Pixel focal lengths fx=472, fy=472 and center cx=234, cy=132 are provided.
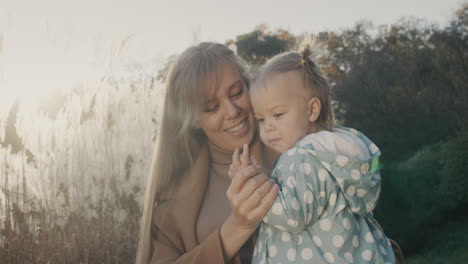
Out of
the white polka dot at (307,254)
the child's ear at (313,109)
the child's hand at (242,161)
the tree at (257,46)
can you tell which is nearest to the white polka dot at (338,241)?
the white polka dot at (307,254)

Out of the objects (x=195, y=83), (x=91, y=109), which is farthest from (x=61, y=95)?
(x=195, y=83)

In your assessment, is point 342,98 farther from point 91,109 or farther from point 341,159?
point 341,159

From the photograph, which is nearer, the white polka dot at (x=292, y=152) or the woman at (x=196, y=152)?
the white polka dot at (x=292, y=152)

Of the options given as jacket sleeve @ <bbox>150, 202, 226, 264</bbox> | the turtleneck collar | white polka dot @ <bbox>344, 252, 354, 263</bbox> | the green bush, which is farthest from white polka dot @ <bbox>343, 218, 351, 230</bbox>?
the green bush

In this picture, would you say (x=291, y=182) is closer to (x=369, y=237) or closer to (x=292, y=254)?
(x=292, y=254)

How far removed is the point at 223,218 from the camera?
7.85 feet

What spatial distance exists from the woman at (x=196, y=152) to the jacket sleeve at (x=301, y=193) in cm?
46

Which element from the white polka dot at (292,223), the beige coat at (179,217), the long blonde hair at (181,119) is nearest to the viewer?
the white polka dot at (292,223)

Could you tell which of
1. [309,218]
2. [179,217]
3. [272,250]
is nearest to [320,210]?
[309,218]

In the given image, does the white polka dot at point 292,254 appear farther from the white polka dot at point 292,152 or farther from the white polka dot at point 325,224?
the white polka dot at point 292,152

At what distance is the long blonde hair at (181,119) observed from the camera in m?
2.50

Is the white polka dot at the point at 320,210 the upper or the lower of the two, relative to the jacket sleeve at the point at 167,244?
upper

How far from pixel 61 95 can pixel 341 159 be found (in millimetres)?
5037

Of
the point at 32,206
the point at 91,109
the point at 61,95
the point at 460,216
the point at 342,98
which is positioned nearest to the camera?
the point at 32,206
